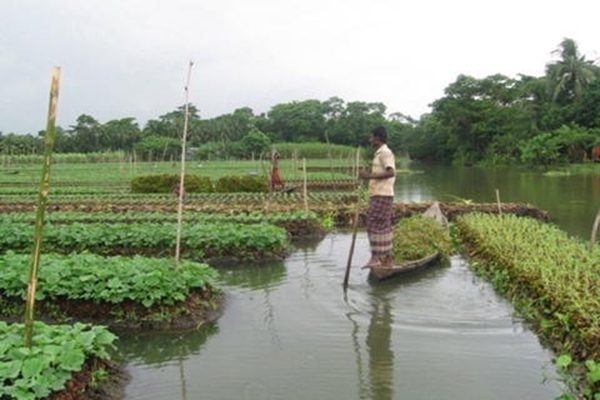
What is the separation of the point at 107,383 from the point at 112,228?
239 inches

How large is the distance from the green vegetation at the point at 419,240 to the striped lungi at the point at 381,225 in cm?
100

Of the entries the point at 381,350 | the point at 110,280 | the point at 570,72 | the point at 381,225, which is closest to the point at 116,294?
the point at 110,280

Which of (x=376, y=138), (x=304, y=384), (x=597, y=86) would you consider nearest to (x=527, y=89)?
(x=597, y=86)

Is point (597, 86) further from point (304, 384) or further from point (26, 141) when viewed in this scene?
point (26, 141)

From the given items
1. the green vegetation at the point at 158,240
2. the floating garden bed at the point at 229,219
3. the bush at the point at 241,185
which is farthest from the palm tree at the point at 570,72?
the green vegetation at the point at 158,240

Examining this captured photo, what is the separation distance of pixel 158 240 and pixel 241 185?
13.0 m

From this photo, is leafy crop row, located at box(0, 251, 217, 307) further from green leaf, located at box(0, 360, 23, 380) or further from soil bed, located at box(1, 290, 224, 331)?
green leaf, located at box(0, 360, 23, 380)

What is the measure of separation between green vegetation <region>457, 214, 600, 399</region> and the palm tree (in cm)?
4749

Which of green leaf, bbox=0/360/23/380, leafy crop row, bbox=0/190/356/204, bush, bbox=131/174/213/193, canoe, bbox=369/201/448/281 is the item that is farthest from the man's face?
bush, bbox=131/174/213/193

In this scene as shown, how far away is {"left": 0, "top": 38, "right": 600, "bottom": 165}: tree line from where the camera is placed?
163ft

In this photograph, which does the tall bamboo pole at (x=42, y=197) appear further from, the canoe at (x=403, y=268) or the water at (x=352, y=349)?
the canoe at (x=403, y=268)

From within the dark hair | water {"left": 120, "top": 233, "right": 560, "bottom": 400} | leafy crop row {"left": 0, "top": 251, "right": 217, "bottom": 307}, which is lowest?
water {"left": 120, "top": 233, "right": 560, "bottom": 400}

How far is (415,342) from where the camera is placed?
610cm

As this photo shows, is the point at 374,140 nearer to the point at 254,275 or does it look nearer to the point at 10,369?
the point at 254,275
